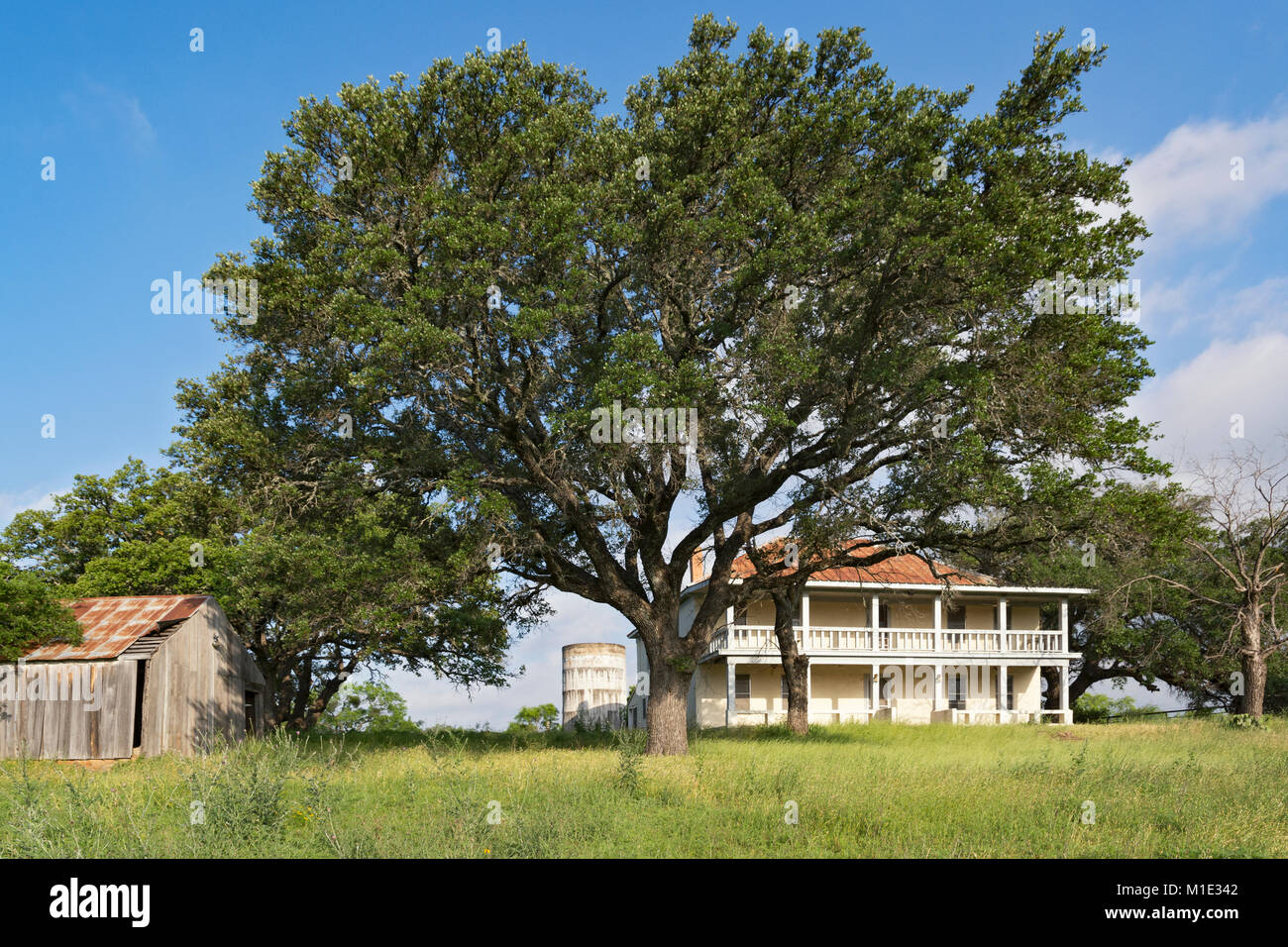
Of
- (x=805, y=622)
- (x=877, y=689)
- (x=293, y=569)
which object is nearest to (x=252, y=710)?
(x=293, y=569)

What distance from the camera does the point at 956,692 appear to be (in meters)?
39.4

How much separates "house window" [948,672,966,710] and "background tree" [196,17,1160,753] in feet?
69.7

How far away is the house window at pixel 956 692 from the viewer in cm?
3922

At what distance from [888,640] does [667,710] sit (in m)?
18.4

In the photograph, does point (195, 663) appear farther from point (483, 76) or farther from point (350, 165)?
point (483, 76)

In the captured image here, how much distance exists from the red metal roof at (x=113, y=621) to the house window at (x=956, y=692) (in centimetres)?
2896

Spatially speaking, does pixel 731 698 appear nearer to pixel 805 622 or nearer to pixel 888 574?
pixel 805 622

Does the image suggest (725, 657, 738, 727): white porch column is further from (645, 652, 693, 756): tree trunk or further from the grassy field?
the grassy field

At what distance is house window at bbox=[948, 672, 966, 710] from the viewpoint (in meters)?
39.2

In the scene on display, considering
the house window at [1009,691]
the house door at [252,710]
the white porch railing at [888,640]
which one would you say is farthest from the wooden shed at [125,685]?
the house window at [1009,691]

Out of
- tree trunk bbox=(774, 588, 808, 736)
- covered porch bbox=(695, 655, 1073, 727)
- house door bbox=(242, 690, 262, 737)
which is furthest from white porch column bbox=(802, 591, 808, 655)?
house door bbox=(242, 690, 262, 737)

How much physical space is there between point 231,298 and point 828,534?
1408 cm
